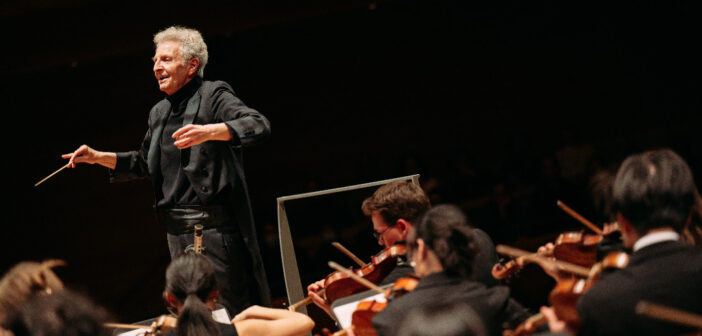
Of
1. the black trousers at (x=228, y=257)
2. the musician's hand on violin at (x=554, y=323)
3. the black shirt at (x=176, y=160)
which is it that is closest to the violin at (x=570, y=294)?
the musician's hand on violin at (x=554, y=323)

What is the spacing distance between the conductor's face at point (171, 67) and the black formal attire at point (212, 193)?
37 millimetres

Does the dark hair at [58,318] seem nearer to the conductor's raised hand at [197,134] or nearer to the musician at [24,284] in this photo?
the musician at [24,284]

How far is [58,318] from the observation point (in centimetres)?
154

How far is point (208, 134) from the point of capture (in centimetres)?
255

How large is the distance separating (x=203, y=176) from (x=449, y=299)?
138 cm

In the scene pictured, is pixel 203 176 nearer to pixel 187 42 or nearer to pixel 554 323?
pixel 187 42

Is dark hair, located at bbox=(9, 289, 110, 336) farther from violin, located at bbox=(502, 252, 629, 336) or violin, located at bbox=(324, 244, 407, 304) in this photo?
violin, located at bbox=(324, 244, 407, 304)

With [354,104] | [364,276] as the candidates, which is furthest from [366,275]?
[354,104]

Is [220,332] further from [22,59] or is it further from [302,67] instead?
[302,67]

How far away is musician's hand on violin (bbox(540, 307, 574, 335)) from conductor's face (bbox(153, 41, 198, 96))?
1812 mm

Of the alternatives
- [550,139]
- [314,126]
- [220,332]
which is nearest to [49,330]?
[220,332]

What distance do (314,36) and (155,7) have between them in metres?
1.92

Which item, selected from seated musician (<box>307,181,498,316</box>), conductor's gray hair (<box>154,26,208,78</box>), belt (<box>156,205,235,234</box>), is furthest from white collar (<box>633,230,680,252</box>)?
conductor's gray hair (<box>154,26,208,78</box>)

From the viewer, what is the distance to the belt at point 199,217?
287 centimetres
